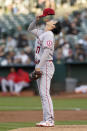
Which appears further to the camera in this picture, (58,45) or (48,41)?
(58,45)

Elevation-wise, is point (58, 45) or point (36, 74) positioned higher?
point (36, 74)

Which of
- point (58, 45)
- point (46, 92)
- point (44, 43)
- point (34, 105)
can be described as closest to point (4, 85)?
point (58, 45)

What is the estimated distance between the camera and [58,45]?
56.6ft

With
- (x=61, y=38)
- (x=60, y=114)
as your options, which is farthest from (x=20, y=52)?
(x=60, y=114)

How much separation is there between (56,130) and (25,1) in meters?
14.8

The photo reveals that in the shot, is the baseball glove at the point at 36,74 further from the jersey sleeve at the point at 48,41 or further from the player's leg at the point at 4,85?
the player's leg at the point at 4,85

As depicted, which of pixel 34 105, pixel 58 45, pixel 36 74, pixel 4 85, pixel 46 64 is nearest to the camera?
pixel 36 74

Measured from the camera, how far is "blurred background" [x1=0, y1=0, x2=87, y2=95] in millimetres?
17031

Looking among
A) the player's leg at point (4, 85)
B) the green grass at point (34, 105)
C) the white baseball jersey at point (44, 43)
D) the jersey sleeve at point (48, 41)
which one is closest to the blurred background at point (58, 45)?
the player's leg at point (4, 85)

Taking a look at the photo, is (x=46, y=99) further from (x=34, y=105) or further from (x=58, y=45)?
(x=58, y=45)

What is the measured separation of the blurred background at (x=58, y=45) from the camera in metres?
17.0

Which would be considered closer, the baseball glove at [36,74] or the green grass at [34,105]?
the baseball glove at [36,74]

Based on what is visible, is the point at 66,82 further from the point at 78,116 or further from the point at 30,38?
the point at 78,116

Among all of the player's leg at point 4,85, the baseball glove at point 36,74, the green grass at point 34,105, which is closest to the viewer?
the baseball glove at point 36,74
